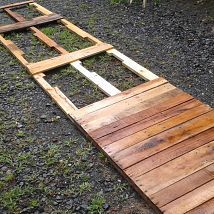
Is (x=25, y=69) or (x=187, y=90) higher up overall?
(x=187, y=90)

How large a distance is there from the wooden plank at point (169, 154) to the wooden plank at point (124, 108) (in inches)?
26.3

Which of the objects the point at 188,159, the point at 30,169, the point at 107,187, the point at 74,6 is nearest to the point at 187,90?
the point at 188,159

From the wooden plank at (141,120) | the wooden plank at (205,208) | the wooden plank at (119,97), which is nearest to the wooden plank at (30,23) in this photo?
the wooden plank at (119,97)

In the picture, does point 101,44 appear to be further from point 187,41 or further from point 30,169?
point 30,169

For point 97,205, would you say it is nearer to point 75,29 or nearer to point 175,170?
point 175,170

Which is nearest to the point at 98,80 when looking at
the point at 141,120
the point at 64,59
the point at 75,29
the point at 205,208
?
the point at 64,59

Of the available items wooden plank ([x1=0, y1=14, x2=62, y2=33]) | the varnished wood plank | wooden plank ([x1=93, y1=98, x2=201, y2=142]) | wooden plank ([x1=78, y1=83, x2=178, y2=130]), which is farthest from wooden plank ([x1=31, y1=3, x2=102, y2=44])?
the varnished wood plank

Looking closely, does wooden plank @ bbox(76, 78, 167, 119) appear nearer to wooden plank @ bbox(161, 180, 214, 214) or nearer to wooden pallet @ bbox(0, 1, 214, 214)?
wooden pallet @ bbox(0, 1, 214, 214)

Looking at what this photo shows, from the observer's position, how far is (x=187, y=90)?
4.21 m

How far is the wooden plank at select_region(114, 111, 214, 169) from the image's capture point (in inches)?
125

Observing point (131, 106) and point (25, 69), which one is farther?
point (25, 69)

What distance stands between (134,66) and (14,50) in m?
1.76

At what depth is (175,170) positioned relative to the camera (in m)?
3.01

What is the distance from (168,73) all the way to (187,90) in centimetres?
45
